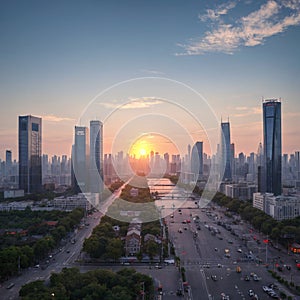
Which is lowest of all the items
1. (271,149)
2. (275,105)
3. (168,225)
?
(168,225)

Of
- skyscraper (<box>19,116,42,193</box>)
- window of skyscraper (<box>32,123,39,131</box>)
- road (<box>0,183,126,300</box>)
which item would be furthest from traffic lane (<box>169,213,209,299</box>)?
window of skyscraper (<box>32,123,39,131</box>)

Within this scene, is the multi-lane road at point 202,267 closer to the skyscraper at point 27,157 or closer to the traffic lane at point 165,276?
the traffic lane at point 165,276

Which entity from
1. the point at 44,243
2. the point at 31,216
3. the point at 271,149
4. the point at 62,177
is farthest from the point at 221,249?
the point at 62,177

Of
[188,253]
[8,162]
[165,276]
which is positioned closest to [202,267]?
[165,276]

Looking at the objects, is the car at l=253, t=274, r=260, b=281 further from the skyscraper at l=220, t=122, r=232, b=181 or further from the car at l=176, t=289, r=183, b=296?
the skyscraper at l=220, t=122, r=232, b=181

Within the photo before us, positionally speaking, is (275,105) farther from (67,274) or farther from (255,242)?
(67,274)
